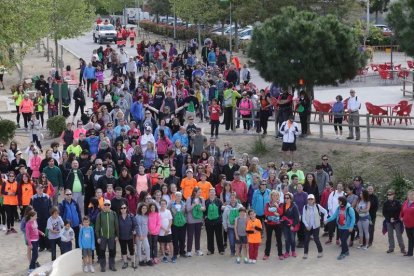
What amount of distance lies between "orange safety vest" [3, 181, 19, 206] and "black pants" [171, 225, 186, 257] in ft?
12.5

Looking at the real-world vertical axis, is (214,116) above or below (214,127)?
above

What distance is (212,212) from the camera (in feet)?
59.0

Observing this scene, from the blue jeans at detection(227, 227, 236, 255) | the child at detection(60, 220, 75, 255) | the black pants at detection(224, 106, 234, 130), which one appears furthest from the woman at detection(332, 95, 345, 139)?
the child at detection(60, 220, 75, 255)

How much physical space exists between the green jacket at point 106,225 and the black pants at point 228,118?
33.2 feet

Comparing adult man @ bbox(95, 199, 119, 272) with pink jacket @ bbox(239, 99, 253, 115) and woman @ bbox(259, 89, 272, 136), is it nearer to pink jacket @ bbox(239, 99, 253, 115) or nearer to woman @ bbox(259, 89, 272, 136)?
woman @ bbox(259, 89, 272, 136)

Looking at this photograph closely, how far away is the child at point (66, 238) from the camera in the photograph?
17094 millimetres

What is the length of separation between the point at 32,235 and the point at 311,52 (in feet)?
34.4

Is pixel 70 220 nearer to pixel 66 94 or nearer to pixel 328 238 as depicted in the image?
pixel 328 238

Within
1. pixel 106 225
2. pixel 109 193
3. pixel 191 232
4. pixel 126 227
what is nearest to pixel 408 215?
pixel 191 232

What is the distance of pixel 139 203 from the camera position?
1759cm

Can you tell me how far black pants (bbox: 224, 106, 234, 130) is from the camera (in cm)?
2669

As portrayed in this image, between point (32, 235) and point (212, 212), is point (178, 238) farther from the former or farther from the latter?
point (32, 235)

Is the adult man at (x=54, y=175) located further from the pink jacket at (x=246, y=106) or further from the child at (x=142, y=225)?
the pink jacket at (x=246, y=106)

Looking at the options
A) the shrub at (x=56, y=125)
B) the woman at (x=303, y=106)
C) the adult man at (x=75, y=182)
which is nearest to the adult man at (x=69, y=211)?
the adult man at (x=75, y=182)
